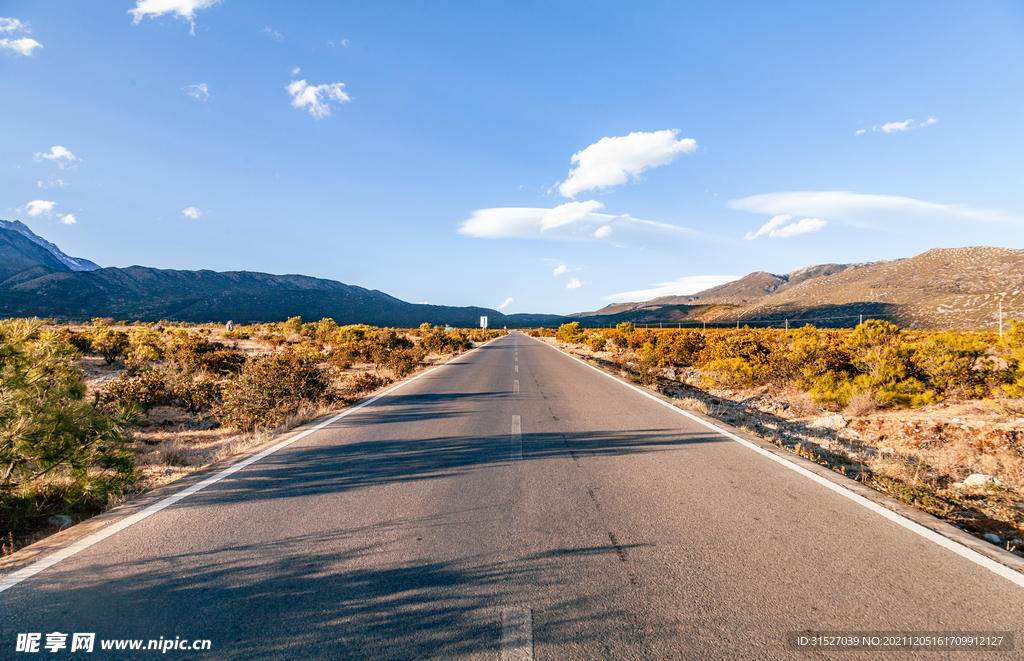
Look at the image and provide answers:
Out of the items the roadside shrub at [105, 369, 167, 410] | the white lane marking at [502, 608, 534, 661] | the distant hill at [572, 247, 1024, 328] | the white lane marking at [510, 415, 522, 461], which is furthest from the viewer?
the distant hill at [572, 247, 1024, 328]

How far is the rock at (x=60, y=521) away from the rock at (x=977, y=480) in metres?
9.79

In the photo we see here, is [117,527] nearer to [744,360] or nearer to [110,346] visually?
[744,360]

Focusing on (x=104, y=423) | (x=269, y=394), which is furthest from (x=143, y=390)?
(x=104, y=423)

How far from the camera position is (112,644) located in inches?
89.6

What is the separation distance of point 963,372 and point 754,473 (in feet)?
25.5

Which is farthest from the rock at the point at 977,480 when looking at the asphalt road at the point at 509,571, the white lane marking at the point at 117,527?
the white lane marking at the point at 117,527

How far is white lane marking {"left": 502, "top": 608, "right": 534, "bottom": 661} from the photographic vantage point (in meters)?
2.15

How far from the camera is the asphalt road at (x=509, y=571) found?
2.32 m

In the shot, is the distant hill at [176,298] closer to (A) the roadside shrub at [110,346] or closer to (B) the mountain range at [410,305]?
(B) the mountain range at [410,305]

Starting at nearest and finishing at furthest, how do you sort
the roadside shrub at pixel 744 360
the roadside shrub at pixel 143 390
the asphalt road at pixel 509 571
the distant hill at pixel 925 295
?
the asphalt road at pixel 509 571 < the roadside shrub at pixel 143 390 < the roadside shrub at pixel 744 360 < the distant hill at pixel 925 295

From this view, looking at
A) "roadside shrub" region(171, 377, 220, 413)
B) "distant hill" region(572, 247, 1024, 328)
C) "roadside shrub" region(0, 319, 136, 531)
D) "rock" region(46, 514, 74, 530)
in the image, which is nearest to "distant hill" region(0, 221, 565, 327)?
"roadside shrub" region(171, 377, 220, 413)

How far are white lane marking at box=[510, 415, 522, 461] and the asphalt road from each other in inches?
19.9

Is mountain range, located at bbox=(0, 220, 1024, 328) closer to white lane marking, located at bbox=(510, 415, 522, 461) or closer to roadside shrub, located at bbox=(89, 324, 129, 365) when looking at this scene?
white lane marking, located at bbox=(510, 415, 522, 461)

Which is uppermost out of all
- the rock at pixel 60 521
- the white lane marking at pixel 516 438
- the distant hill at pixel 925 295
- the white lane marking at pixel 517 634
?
the distant hill at pixel 925 295
